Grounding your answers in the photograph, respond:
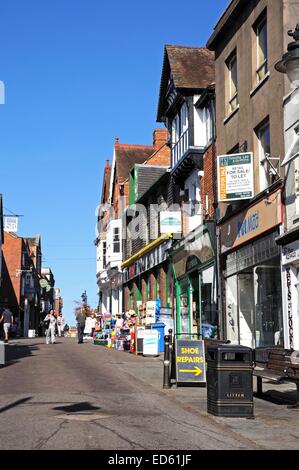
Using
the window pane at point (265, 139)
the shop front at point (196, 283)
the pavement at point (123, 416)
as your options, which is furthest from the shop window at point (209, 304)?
the pavement at point (123, 416)

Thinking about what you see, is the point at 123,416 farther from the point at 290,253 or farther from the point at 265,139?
the point at 265,139

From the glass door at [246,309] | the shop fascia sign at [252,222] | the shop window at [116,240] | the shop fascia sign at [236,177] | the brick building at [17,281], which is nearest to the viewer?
the shop fascia sign at [252,222]

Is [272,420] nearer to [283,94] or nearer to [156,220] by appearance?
[283,94]

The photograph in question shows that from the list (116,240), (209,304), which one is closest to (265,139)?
(209,304)

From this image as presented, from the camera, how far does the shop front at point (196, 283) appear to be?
2311 centimetres

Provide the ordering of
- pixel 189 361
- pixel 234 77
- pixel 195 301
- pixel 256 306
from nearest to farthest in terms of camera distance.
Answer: pixel 189 361
pixel 256 306
pixel 234 77
pixel 195 301

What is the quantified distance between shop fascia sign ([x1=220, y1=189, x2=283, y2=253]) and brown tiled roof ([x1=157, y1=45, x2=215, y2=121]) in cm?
785

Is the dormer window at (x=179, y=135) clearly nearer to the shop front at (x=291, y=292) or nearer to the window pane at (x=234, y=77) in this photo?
the window pane at (x=234, y=77)

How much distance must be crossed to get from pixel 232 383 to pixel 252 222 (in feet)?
29.9

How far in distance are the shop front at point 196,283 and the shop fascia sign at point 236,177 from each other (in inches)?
144

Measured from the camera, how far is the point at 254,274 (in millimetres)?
19062

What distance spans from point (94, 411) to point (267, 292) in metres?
8.95

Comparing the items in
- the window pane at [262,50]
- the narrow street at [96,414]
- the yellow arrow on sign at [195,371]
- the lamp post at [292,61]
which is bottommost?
the narrow street at [96,414]

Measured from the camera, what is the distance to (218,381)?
10180 mm
